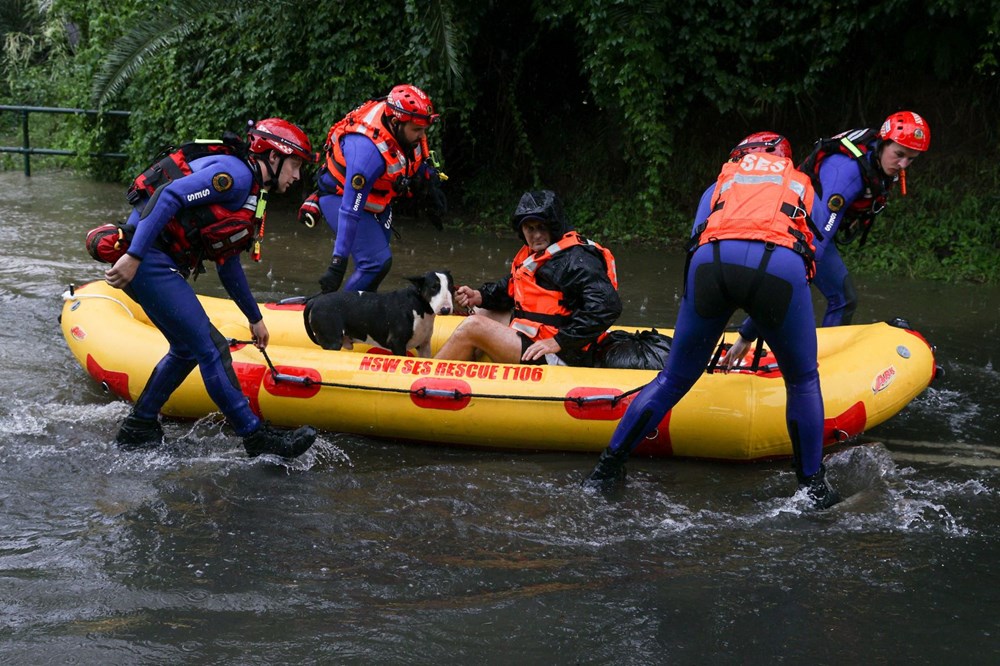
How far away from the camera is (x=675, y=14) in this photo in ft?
36.9

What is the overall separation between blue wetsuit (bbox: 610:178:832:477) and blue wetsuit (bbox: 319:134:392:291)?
2527 mm

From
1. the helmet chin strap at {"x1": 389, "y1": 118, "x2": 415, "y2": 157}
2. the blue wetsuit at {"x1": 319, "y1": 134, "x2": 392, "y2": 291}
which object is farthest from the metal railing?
the helmet chin strap at {"x1": 389, "y1": 118, "x2": 415, "y2": 157}

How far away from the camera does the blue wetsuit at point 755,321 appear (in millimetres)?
4504

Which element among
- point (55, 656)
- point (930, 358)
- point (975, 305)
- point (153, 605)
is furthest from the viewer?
point (975, 305)

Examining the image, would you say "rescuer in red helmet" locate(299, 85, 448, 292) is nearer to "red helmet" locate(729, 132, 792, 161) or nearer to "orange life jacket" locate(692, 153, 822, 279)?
"red helmet" locate(729, 132, 792, 161)

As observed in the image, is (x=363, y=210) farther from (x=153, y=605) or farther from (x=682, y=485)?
(x=153, y=605)

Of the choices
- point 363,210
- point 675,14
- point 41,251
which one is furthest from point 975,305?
point 41,251

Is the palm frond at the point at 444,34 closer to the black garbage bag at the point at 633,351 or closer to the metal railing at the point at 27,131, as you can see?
the metal railing at the point at 27,131

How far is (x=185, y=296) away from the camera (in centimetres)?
529

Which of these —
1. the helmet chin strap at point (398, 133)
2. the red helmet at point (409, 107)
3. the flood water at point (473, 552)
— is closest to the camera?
the flood water at point (473, 552)

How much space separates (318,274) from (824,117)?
600 centimetres

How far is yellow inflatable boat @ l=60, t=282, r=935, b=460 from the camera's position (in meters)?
5.65

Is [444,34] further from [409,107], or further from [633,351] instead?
[633,351]

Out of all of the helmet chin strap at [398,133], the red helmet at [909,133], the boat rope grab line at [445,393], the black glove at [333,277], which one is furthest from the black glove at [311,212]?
the red helmet at [909,133]
